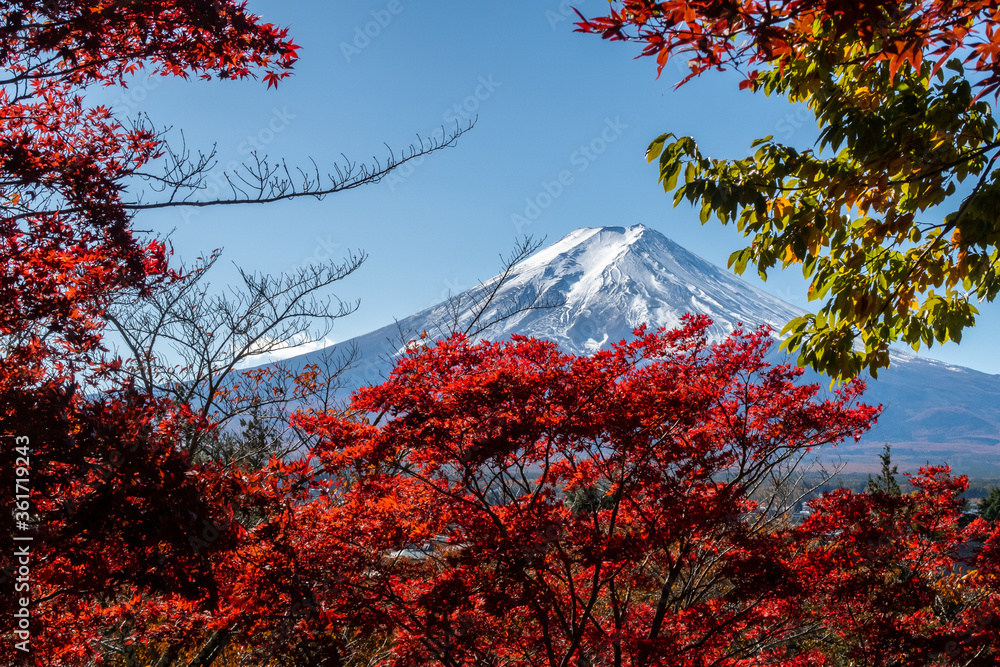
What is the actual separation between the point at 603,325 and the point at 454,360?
154369 millimetres

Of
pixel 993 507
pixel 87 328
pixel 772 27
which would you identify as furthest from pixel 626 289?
pixel 772 27

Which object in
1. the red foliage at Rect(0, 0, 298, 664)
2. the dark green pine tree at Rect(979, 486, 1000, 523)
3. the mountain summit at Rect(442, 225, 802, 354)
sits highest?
the mountain summit at Rect(442, 225, 802, 354)

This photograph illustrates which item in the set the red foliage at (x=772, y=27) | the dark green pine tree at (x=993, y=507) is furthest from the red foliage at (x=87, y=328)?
the dark green pine tree at (x=993, y=507)

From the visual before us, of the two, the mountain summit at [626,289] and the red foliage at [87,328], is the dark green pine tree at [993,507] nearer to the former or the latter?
the red foliage at [87,328]

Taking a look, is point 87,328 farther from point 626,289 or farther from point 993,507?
point 626,289

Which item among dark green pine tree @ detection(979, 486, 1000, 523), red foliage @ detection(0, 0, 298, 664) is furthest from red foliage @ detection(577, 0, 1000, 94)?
dark green pine tree @ detection(979, 486, 1000, 523)

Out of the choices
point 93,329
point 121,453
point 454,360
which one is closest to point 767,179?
point 454,360

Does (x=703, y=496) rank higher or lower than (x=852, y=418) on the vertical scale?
lower

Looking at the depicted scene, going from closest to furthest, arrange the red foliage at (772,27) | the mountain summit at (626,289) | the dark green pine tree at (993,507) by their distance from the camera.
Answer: the red foliage at (772,27)
the dark green pine tree at (993,507)
the mountain summit at (626,289)

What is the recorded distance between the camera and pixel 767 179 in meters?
2.73

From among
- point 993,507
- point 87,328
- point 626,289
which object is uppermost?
point 626,289

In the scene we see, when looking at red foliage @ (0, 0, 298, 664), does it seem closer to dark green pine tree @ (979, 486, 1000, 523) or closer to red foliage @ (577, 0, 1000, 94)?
red foliage @ (577, 0, 1000, 94)

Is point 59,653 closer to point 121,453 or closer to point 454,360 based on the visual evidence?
point 121,453

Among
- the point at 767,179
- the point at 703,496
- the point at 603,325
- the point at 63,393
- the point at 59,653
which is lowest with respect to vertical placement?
the point at 59,653
